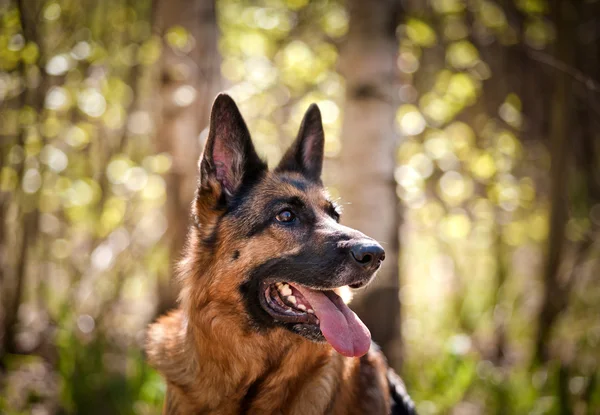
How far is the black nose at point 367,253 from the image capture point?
8.57 feet

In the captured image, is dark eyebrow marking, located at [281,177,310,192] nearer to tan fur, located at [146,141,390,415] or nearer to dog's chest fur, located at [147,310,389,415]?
tan fur, located at [146,141,390,415]

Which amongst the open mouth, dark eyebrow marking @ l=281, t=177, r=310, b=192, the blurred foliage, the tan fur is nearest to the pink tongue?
the open mouth

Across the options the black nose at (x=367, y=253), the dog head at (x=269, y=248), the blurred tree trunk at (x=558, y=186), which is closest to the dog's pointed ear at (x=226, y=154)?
the dog head at (x=269, y=248)

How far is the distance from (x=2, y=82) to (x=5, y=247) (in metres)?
1.87

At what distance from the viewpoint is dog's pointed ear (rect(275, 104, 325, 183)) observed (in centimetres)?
350

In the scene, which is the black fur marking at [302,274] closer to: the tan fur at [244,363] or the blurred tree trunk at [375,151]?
the tan fur at [244,363]

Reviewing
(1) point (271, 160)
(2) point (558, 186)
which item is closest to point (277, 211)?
(2) point (558, 186)

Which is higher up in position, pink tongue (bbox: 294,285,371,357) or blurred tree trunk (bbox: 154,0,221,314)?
blurred tree trunk (bbox: 154,0,221,314)

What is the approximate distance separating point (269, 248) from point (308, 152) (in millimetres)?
946

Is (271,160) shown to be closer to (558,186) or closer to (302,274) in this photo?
(558,186)

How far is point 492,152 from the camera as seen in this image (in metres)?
6.63

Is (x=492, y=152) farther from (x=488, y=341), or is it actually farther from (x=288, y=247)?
(x=288, y=247)

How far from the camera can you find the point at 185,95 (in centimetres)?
495

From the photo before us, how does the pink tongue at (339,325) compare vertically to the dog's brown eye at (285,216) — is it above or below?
below
